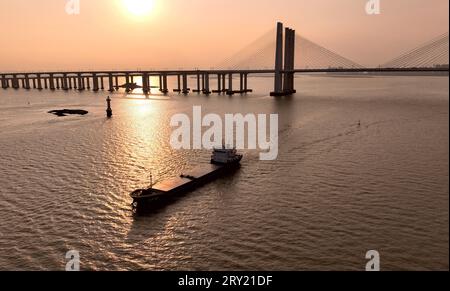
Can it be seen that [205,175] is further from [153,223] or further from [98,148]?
[98,148]

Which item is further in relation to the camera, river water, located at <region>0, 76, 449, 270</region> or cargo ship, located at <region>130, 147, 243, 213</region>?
cargo ship, located at <region>130, 147, 243, 213</region>

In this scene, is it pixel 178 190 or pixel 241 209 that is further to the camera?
pixel 178 190

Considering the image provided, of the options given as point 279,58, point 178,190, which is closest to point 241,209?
point 178,190

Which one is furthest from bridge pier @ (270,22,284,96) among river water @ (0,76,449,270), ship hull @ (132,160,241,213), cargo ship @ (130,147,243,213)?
ship hull @ (132,160,241,213)

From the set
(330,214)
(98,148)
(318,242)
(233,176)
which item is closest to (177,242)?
(318,242)

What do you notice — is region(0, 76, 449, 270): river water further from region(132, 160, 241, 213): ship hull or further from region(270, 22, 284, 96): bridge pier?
region(270, 22, 284, 96): bridge pier

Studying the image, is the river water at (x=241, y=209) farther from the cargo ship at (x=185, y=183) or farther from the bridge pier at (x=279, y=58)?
the bridge pier at (x=279, y=58)

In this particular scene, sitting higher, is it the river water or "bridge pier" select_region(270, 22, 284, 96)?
"bridge pier" select_region(270, 22, 284, 96)

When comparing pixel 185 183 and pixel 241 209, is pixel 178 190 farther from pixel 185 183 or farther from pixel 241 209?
pixel 241 209
